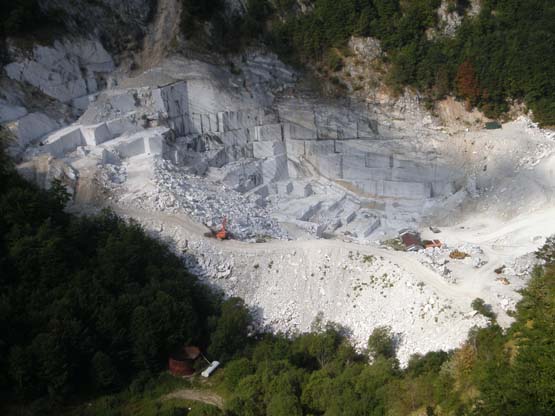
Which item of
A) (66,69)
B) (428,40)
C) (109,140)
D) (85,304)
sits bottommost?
(85,304)

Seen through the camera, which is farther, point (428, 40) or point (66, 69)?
point (428, 40)

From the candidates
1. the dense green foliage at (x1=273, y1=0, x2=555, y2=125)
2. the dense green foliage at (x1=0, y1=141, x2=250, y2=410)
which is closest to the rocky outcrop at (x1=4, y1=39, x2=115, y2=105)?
the dense green foliage at (x1=0, y1=141, x2=250, y2=410)

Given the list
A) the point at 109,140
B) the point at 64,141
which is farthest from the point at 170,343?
the point at 109,140

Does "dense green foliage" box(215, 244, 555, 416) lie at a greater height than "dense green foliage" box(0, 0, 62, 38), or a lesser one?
lesser

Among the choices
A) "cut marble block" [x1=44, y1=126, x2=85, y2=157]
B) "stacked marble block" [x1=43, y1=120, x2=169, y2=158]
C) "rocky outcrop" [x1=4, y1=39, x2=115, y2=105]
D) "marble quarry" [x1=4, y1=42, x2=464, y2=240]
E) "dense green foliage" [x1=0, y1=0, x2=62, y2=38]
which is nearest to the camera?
"cut marble block" [x1=44, y1=126, x2=85, y2=157]

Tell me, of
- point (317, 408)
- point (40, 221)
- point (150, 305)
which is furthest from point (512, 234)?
point (40, 221)

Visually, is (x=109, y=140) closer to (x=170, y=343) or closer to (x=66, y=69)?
(x=66, y=69)

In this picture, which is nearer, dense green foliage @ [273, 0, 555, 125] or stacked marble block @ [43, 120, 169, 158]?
stacked marble block @ [43, 120, 169, 158]

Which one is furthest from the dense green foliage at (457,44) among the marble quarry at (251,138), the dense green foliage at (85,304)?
the dense green foliage at (85,304)

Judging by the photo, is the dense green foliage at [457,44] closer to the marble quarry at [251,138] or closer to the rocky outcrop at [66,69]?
the marble quarry at [251,138]

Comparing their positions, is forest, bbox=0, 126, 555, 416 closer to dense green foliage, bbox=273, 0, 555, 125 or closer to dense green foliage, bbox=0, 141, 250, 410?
dense green foliage, bbox=0, 141, 250, 410
